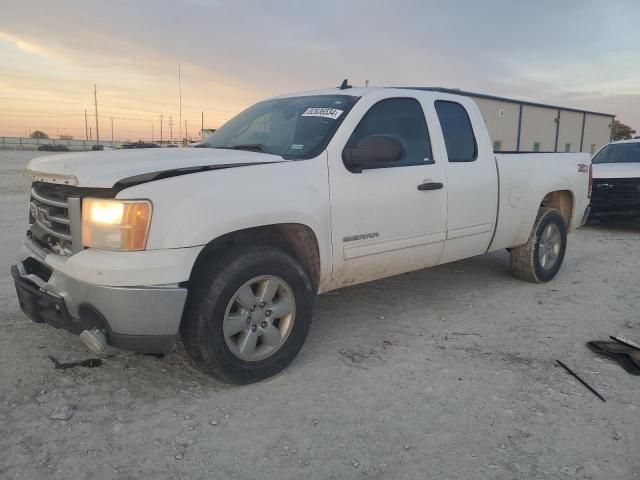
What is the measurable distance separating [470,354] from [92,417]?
2.52 m

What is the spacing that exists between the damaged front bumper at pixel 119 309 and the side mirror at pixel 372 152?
4.84 feet

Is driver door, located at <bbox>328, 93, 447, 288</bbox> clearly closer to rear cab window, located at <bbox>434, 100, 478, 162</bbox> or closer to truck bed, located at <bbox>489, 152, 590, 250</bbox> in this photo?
rear cab window, located at <bbox>434, 100, 478, 162</bbox>

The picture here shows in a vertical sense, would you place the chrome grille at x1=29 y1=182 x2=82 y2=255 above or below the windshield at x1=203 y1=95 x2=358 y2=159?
below

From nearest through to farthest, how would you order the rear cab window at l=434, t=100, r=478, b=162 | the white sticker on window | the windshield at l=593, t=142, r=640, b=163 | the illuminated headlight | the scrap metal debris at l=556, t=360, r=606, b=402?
1. the illuminated headlight
2. the scrap metal debris at l=556, t=360, r=606, b=402
3. the white sticker on window
4. the rear cab window at l=434, t=100, r=478, b=162
5. the windshield at l=593, t=142, r=640, b=163

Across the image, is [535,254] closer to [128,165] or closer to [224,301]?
[224,301]

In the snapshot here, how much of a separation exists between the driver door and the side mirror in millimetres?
57

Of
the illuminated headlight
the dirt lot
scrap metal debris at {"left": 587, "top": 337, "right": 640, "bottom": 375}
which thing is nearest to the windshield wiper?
the illuminated headlight

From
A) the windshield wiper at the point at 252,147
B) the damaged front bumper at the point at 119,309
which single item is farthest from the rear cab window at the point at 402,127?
the damaged front bumper at the point at 119,309

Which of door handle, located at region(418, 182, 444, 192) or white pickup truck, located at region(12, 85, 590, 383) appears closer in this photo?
white pickup truck, located at region(12, 85, 590, 383)

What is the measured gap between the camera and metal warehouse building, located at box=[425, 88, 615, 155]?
35156 mm

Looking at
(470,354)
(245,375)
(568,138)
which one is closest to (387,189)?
(470,354)

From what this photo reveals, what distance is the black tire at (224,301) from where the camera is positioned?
116 inches

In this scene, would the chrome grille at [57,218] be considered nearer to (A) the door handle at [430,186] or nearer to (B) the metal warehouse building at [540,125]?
(A) the door handle at [430,186]

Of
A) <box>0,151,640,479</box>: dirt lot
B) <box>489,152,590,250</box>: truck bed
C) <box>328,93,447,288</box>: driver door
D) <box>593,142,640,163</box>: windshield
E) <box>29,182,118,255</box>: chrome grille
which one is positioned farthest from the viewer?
<box>593,142,640,163</box>: windshield
